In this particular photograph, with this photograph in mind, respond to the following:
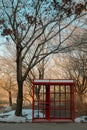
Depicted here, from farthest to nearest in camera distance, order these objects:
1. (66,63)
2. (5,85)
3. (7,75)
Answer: (5,85) → (7,75) → (66,63)

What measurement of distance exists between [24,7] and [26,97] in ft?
125

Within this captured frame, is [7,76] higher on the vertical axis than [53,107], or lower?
higher

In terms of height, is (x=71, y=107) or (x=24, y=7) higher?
(x=24, y=7)

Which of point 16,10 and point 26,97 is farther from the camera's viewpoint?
point 26,97

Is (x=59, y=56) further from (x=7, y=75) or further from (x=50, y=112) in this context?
(x=50, y=112)

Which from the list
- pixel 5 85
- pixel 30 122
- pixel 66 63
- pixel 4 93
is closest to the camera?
pixel 30 122

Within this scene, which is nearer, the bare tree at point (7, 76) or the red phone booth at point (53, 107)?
the red phone booth at point (53, 107)

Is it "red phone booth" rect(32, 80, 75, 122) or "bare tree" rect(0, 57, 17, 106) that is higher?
"bare tree" rect(0, 57, 17, 106)

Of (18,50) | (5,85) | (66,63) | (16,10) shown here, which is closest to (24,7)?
(16,10)

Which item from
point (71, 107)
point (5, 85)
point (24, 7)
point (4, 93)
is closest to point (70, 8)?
point (24, 7)

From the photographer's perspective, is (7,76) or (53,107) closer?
(53,107)

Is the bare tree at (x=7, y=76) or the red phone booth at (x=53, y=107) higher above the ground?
the bare tree at (x=7, y=76)

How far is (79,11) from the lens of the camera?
25531 mm

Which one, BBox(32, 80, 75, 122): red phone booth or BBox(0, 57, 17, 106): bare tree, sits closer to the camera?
BBox(32, 80, 75, 122): red phone booth
